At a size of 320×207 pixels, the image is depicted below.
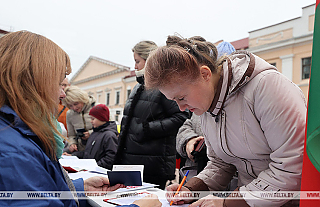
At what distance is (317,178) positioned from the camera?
80 cm

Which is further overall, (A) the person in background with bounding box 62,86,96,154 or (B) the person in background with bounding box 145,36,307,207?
(A) the person in background with bounding box 62,86,96,154

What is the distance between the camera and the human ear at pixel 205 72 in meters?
1.29

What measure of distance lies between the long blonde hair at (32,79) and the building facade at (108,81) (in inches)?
851

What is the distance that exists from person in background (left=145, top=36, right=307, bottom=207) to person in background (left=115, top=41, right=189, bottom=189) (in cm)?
107

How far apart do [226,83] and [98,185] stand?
94 cm

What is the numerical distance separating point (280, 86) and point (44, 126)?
91 centimetres

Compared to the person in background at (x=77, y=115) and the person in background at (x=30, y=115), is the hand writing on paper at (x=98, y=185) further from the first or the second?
the person in background at (x=77, y=115)

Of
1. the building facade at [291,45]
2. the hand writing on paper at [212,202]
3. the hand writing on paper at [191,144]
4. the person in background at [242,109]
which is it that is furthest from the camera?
the building facade at [291,45]

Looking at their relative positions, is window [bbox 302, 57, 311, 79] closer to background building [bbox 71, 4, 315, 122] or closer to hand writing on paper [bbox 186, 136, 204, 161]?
background building [bbox 71, 4, 315, 122]

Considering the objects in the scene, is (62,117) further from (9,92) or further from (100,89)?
(100,89)

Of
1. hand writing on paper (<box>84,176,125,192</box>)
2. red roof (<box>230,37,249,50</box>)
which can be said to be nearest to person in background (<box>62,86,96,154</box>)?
hand writing on paper (<box>84,176,125,192</box>)

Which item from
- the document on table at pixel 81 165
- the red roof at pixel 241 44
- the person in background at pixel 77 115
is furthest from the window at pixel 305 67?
the document on table at pixel 81 165

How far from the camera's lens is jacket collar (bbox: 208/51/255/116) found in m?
1.18

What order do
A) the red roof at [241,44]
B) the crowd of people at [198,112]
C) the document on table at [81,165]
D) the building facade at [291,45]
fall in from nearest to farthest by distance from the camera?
the crowd of people at [198,112] < the document on table at [81,165] < the building facade at [291,45] < the red roof at [241,44]
